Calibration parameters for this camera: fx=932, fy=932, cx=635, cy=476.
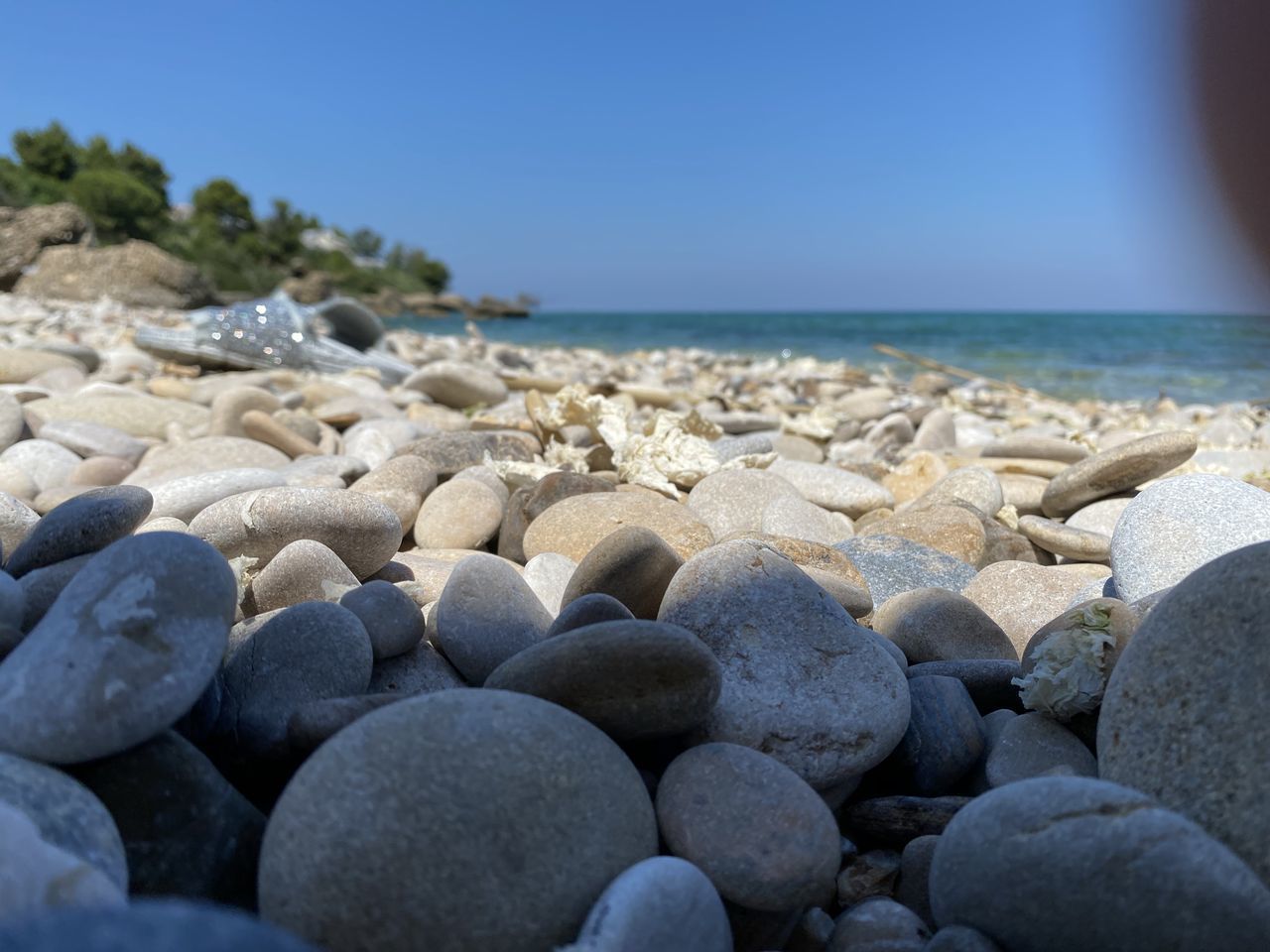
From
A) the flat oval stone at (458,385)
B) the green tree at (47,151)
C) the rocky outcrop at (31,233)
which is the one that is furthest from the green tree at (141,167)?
the flat oval stone at (458,385)

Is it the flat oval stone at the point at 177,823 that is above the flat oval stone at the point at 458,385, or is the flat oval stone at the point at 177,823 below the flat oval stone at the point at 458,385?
below

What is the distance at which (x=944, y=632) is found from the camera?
2475 millimetres

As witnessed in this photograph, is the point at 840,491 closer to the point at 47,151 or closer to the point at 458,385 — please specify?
the point at 458,385

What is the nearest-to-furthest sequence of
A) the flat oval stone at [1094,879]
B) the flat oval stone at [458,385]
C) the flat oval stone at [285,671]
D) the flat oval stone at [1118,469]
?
the flat oval stone at [1094,879] < the flat oval stone at [285,671] < the flat oval stone at [1118,469] < the flat oval stone at [458,385]

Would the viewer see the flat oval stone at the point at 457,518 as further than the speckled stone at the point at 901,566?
Yes

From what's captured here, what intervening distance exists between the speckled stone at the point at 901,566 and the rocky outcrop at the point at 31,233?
26240 mm

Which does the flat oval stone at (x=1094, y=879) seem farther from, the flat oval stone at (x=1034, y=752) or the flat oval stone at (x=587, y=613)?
the flat oval stone at (x=587, y=613)

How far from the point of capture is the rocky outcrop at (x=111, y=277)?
22297mm

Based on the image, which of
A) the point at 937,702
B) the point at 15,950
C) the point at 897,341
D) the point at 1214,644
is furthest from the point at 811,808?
the point at 897,341

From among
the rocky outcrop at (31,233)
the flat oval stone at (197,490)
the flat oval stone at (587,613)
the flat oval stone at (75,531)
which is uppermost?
the rocky outcrop at (31,233)

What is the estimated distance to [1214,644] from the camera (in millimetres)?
1497

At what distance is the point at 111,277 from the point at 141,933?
25899 millimetres

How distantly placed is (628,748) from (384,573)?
1329 millimetres

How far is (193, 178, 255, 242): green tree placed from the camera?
48.7 meters
